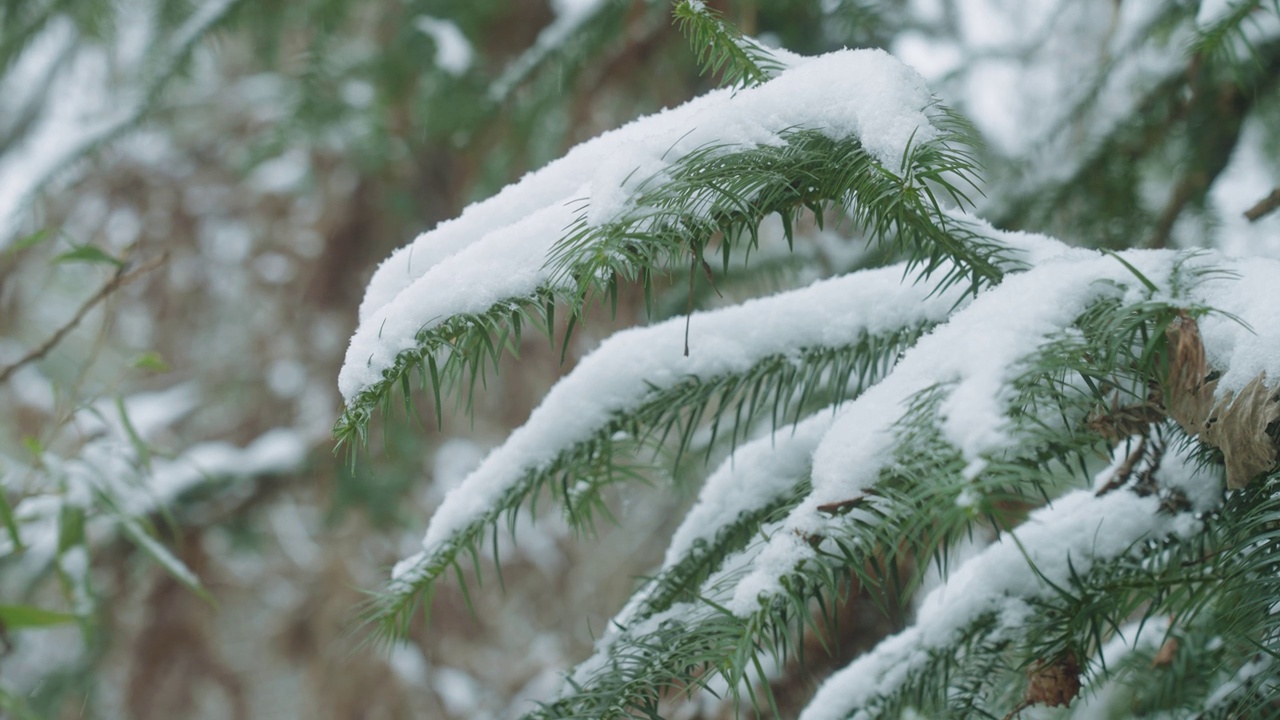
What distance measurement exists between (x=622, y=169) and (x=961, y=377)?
0.71ft

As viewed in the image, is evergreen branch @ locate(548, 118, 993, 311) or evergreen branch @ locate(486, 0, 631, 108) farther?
evergreen branch @ locate(486, 0, 631, 108)

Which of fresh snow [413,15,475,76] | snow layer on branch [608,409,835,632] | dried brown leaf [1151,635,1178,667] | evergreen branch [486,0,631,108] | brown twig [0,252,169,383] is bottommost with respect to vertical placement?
dried brown leaf [1151,635,1178,667]

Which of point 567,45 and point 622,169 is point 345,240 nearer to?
point 567,45

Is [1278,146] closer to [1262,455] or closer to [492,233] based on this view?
[1262,455]

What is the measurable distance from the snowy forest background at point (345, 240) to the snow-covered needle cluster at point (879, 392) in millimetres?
84

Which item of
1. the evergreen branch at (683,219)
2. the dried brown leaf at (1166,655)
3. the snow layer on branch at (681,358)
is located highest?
the evergreen branch at (683,219)

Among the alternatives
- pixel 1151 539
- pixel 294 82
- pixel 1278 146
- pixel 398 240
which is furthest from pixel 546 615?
pixel 1151 539

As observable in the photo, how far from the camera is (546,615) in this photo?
3.21 metres

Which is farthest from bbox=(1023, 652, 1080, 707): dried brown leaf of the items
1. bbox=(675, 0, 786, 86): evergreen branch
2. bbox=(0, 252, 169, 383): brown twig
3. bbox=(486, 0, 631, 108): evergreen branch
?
bbox=(486, 0, 631, 108): evergreen branch

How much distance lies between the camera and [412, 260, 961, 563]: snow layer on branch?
2.18 ft

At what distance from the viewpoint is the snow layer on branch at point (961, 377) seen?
423 millimetres

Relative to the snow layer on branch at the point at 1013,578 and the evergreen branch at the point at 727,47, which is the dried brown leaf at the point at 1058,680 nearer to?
the snow layer on branch at the point at 1013,578

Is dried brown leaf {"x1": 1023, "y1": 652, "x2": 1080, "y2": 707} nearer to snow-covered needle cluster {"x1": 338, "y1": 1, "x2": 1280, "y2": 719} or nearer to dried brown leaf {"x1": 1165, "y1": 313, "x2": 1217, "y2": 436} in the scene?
snow-covered needle cluster {"x1": 338, "y1": 1, "x2": 1280, "y2": 719}

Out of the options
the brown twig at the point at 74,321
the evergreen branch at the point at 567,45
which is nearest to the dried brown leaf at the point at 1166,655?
the brown twig at the point at 74,321
